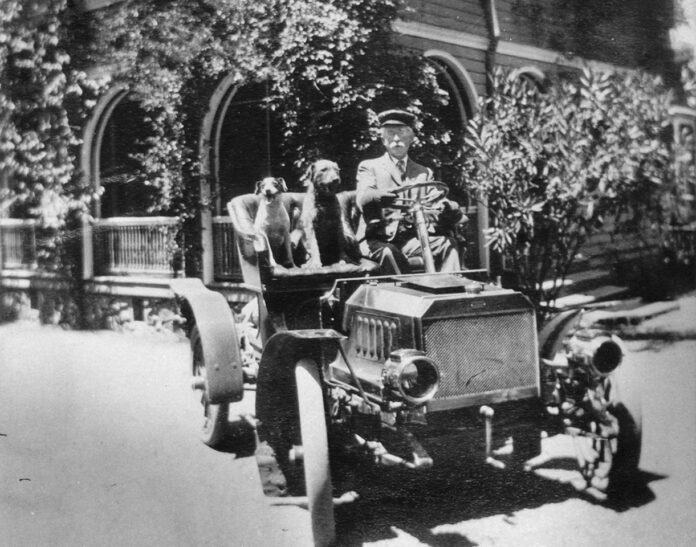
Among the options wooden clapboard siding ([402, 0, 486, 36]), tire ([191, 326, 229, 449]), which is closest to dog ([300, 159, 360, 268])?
tire ([191, 326, 229, 449])

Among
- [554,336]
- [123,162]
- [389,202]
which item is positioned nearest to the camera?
[554,336]

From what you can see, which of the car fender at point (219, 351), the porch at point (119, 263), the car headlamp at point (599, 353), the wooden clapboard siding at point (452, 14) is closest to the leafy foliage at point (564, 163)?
the wooden clapboard siding at point (452, 14)

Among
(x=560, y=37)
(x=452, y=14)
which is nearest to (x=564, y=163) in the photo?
(x=560, y=37)

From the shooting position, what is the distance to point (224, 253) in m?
6.94

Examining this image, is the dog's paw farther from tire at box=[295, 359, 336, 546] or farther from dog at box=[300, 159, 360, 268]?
tire at box=[295, 359, 336, 546]

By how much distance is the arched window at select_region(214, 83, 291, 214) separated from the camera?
568cm

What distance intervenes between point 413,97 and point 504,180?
1094 millimetres

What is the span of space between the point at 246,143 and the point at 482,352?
4.04 meters

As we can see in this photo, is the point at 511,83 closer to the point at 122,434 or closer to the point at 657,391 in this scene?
the point at 657,391

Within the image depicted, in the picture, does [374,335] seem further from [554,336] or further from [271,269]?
[554,336]

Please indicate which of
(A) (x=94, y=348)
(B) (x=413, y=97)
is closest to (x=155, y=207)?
(A) (x=94, y=348)

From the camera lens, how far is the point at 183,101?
18.7ft

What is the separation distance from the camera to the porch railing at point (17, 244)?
3.58m

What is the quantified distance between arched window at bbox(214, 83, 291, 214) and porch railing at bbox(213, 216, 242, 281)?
31 centimetres
